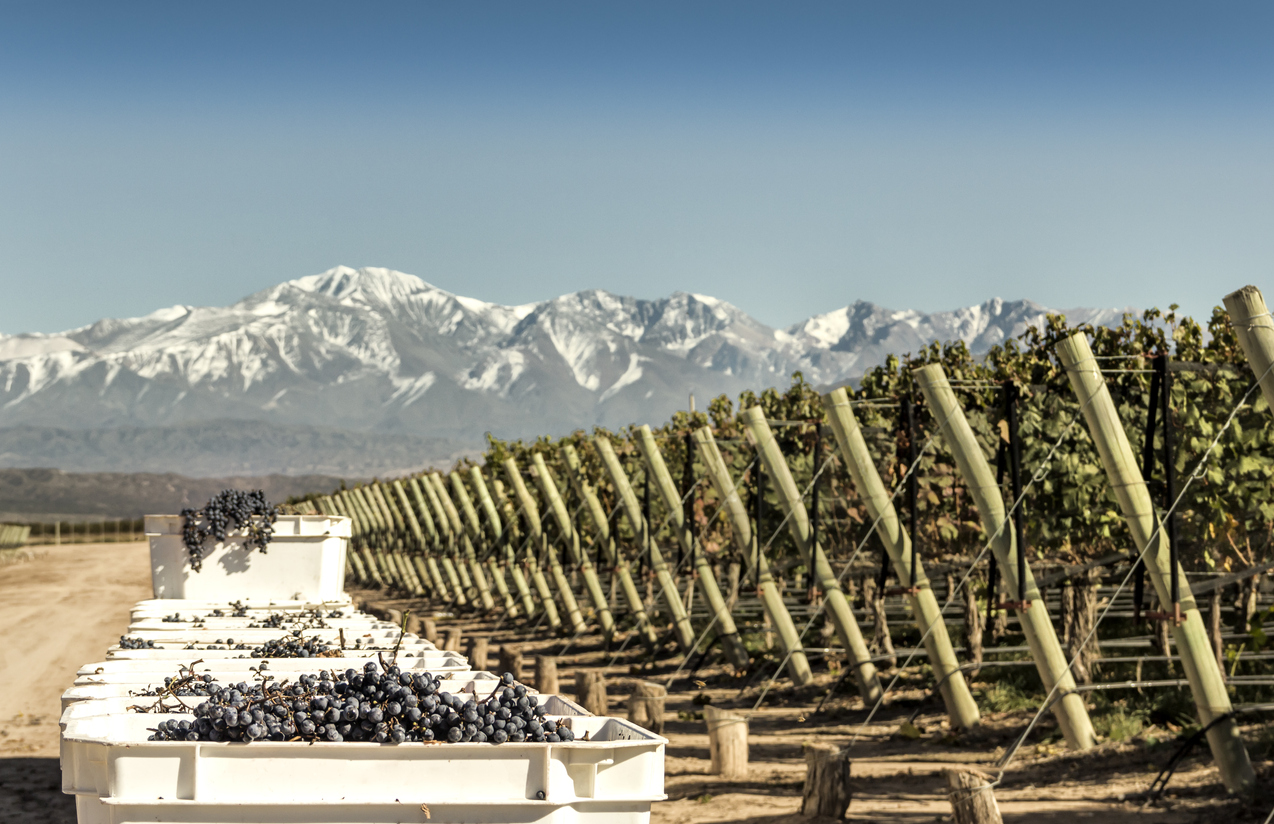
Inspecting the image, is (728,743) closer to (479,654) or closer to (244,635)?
(244,635)

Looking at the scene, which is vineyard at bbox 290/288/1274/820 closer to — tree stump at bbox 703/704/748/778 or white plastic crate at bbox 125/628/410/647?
tree stump at bbox 703/704/748/778

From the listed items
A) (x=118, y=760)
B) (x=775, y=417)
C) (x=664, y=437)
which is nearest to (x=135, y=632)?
(x=118, y=760)

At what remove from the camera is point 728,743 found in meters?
9.48

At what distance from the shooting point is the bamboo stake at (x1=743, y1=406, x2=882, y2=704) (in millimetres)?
11719

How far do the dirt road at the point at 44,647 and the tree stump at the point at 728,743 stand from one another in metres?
4.59

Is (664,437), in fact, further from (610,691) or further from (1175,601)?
(1175,601)

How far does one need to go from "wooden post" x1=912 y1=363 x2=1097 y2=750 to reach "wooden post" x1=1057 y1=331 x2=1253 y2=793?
113cm

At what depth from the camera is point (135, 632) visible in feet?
24.8

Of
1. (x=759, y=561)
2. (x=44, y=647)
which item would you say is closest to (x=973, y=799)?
(x=759, y=561)

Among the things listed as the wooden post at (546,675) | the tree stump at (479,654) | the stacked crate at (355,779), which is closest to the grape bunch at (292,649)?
the stacked crate at (355,779)

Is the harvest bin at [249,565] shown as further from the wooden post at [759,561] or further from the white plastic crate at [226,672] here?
the white plastic crate at [226,672]

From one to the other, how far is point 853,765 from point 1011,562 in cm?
210

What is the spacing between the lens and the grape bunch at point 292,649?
251 inches

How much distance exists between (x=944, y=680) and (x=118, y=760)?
7.58 m
